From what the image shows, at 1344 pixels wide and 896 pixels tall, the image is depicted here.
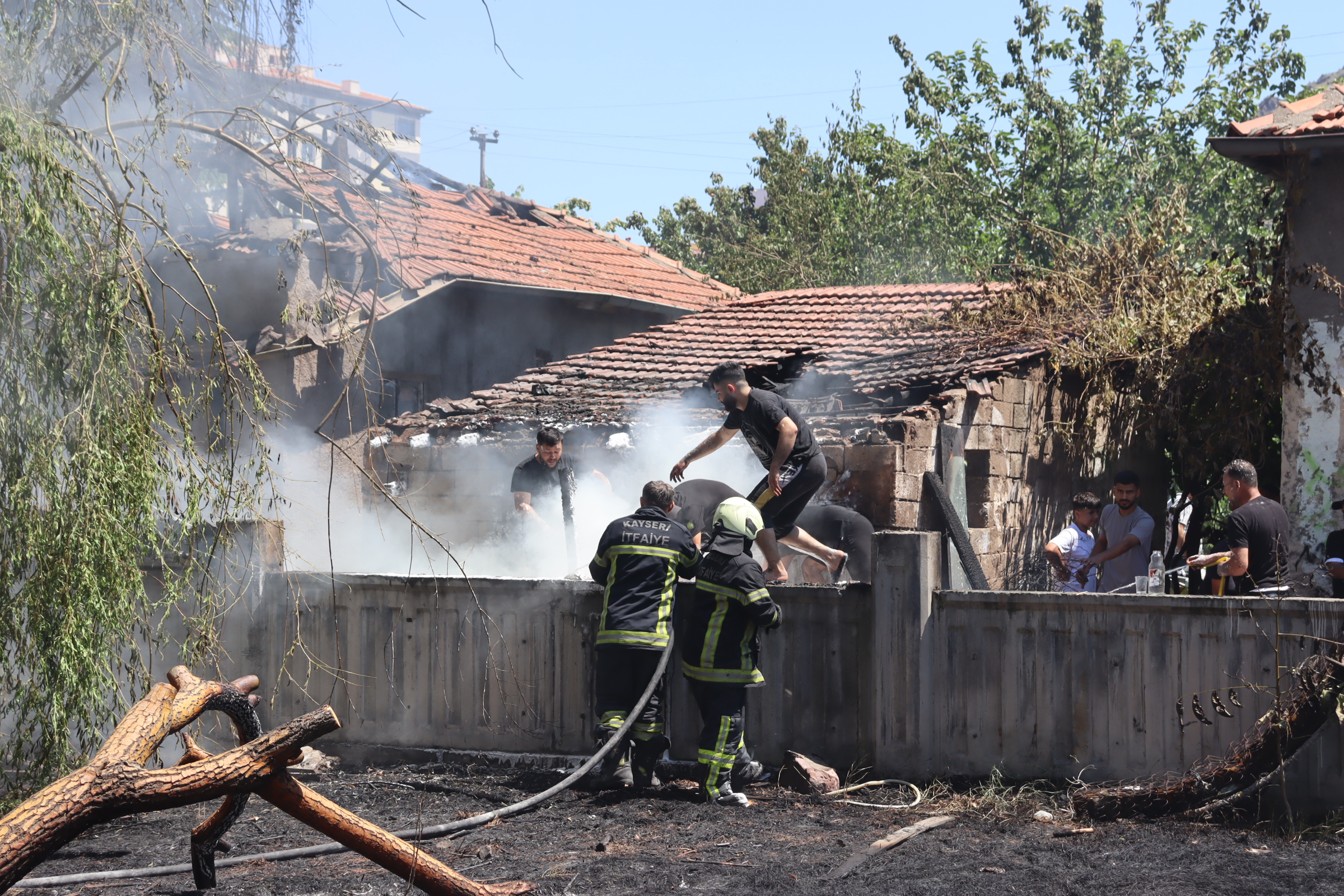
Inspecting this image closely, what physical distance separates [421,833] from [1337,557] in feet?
23.1

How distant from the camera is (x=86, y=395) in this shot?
18.3 feet

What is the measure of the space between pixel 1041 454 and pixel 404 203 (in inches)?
387

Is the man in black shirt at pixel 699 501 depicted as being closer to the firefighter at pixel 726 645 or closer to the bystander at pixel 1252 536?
the firefighter at pixel 726 645

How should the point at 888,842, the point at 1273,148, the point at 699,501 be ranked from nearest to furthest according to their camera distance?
the point at 888,842 → the point at 699,501 → the point at 1273,148

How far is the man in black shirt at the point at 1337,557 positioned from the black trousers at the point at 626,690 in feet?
17.1

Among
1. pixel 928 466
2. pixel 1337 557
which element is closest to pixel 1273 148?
pixel 1337 557

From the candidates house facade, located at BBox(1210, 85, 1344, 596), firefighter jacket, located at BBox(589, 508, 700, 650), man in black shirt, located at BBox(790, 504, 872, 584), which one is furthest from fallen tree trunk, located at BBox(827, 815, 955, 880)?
house facade, located at BBox(1210, 85, 1344, 596)

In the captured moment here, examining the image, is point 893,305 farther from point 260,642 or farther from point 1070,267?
point 260,642

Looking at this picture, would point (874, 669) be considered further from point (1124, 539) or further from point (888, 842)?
point (1124, 539)

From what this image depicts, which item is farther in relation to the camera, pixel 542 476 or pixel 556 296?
pixel 556 296

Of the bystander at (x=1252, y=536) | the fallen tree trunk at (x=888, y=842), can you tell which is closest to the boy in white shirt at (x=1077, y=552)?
the bystander at (x=1252, y=536)

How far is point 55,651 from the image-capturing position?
5625 millimetres

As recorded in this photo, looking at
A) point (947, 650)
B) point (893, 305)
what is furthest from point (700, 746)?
point (893, 305)

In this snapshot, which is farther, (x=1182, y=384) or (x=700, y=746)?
(x=1182, y=384)
